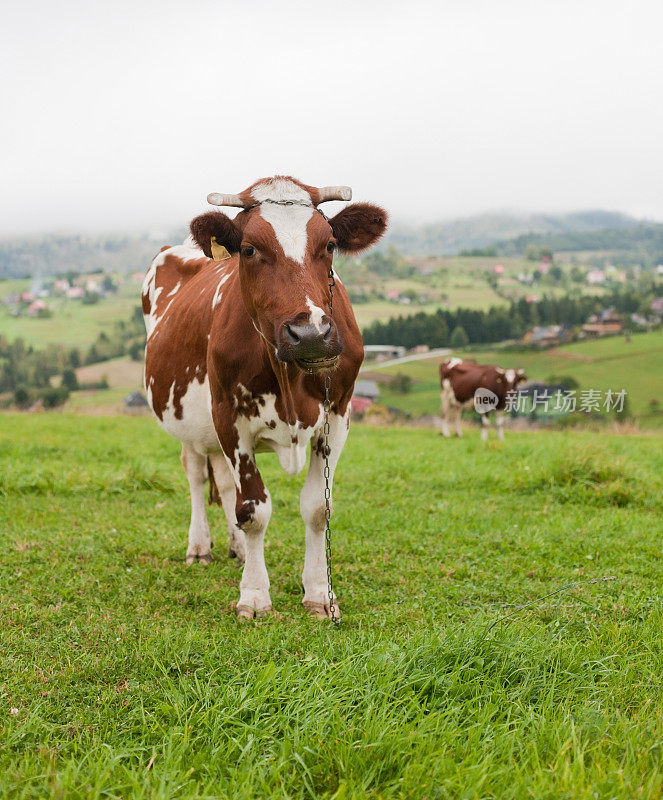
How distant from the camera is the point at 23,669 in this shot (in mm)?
3996

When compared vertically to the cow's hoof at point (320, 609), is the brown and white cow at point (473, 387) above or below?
below

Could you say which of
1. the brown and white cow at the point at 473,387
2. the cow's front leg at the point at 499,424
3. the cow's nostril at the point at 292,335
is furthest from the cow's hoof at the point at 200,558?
the brown and white cow at the point at 473,387

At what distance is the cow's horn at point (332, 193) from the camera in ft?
15.3

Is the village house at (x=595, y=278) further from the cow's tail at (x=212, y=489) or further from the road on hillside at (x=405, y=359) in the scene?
the cow's tail at (x=212, y=489)

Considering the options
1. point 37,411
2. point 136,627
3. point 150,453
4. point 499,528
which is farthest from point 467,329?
point 136,627

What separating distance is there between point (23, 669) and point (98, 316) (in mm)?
78105

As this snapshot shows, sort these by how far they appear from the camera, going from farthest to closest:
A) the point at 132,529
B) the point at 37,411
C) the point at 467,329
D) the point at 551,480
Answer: the point at 467,329 → the point at 37,411 → the point at 551,480 → the point at 132,529

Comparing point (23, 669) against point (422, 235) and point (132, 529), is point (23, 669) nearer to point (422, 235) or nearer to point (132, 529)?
point (132, 529)

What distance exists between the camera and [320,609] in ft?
16.5

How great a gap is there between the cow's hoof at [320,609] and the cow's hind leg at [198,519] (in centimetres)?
150

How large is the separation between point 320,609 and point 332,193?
2808mm

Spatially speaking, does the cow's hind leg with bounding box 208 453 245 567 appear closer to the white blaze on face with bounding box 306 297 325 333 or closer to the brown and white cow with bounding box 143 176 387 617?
the brown and white cow with bounding box 143 176 387 617

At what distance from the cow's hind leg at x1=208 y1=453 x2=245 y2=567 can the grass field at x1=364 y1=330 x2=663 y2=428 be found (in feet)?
81.9

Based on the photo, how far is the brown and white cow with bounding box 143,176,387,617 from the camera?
13.8 feet
